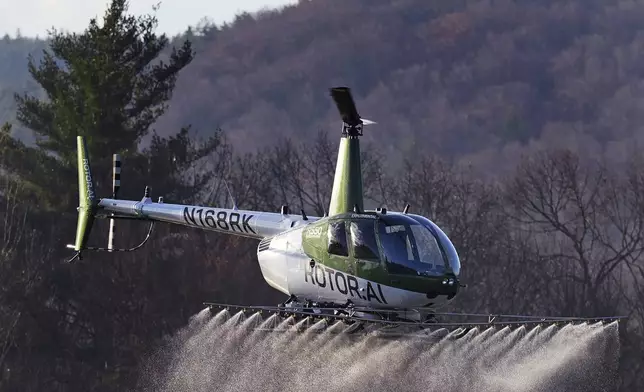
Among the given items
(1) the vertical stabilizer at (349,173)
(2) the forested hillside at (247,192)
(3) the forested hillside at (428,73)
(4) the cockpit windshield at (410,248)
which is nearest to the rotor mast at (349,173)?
(1) the vertical stabilizer at (349,173)

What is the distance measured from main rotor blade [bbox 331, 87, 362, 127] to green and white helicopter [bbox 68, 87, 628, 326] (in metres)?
0.02

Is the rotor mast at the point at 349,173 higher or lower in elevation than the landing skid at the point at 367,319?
higher

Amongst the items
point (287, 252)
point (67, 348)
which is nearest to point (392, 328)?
point (287, 252)

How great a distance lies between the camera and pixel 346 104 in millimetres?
24016

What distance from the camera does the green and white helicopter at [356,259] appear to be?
2353cm

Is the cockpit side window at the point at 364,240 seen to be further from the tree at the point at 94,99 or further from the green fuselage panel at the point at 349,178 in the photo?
the tree at the point at 94,99

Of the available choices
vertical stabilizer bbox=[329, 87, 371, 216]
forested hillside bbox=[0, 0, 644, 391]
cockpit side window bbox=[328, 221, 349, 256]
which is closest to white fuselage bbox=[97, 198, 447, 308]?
cockpit side window bbox=[328, 221, 349, 256]

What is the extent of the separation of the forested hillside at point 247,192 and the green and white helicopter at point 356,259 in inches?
931

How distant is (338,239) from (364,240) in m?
0.59

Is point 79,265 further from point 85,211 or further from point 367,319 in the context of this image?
point 367,319

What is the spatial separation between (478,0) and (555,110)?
37.3 metres

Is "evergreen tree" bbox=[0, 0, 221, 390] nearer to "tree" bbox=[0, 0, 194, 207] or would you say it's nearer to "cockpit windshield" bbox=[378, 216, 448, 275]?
"tree" bbox=[0, 0, 194, 207]

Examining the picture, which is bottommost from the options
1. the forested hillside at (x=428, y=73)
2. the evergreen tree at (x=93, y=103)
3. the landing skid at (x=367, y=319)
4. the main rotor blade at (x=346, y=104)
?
the landing skid at (x=367, y=319)

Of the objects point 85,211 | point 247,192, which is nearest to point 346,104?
point 85,211
